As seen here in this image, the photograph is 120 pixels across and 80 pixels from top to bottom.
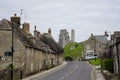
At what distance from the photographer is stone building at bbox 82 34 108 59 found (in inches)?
5281

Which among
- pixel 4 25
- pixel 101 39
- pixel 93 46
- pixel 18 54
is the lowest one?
pixel 18 54

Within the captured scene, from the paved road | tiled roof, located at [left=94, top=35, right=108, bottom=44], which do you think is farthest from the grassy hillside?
the paved road

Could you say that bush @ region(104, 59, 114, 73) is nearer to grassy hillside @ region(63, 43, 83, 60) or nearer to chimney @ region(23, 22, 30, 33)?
chimney @ region(23, 22, 30, 33)

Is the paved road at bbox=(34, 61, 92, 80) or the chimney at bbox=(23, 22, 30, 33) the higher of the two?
the chimney at bbox=(23, 22, 30, 33)

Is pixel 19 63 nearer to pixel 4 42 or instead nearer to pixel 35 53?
pixel 4 42

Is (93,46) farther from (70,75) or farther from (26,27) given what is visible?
(70,75)

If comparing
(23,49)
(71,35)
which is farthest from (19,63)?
(71,35)

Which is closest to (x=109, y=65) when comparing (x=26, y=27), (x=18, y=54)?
(x=18, y=54)

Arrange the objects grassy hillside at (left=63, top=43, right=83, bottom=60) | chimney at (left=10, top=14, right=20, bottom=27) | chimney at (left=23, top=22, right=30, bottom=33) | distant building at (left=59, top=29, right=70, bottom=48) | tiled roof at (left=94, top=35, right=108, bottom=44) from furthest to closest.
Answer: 1. distant building at (left=59, top=29, right=70, bottom=48)
2. grassy hillside at (left=63, top=43, right=83, bottom=60)
3. tiled roof at (left=94, top=35, right=108, bottom=44)
4. chimney at (left=23, top=22, right=30, bottom=33)
5. chimney at (left=10, top=14, right=20, bottom=27)

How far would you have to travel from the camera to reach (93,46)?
138 meters

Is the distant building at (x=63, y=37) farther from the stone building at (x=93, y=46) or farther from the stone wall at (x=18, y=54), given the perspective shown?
the stone wall at (x=18, y=54)

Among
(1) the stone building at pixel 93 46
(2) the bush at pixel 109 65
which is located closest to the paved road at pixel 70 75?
(2) the bush at pixel 109 65

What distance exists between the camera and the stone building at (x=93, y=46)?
134m

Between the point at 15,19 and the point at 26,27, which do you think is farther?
the point at 26,27
